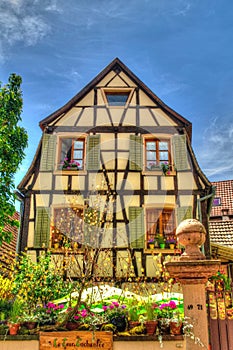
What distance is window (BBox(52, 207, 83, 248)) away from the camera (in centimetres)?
955

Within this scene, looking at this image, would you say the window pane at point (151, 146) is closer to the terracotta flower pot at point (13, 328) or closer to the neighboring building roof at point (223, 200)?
the terracotta flower pot at point (13, 328)

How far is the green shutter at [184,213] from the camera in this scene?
10.2 meters

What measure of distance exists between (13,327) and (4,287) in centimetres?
192

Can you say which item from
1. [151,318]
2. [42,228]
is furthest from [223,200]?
[151,318]

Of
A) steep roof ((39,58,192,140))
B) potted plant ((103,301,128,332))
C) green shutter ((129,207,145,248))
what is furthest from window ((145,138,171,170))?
potted plant ((103,301,128,332))

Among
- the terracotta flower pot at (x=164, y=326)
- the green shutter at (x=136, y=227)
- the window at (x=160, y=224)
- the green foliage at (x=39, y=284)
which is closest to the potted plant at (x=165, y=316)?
the terracotta flower pot at (x=164, y=326)

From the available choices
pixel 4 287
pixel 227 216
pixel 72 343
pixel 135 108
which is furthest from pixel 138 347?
pixel 227 216

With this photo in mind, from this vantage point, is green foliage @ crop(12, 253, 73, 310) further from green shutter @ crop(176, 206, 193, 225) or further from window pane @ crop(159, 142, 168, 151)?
window pane @ crop(159, 142, 168, 151)

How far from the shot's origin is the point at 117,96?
12.0 metres

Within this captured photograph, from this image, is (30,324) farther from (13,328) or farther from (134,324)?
(134,324)

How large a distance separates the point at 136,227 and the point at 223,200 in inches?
552

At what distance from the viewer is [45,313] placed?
552 cm

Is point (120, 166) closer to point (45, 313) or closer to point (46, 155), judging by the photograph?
point (46, 155)

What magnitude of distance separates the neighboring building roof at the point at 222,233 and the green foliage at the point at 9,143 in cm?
770
